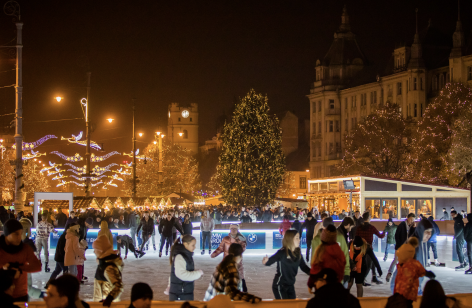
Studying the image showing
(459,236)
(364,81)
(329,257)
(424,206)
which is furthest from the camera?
(364,81)

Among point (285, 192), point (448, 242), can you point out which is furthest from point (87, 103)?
point (285, 192)

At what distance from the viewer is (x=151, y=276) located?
16.5m

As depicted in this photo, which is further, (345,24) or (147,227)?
(345,24)

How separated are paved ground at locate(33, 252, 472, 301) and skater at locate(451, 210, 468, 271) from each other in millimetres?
366

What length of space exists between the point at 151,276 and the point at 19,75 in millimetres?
9005

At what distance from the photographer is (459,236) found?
57.7 feet

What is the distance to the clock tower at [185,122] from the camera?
152m

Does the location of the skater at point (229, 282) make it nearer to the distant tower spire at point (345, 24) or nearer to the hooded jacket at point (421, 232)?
the hooded jacket at point (421, 232)


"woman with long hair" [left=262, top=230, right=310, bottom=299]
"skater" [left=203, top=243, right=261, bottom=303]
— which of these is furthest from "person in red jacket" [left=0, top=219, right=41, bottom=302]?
"woman with long hair" [left=262, top=230, right=310, bottom=299]

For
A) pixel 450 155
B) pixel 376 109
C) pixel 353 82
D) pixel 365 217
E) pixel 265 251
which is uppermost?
pixel 353 82

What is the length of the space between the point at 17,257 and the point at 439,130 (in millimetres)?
40938

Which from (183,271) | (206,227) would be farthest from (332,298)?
(206,227)

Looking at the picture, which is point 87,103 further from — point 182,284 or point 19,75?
point 182,284

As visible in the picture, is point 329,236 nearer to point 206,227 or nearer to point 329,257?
point 329,257
